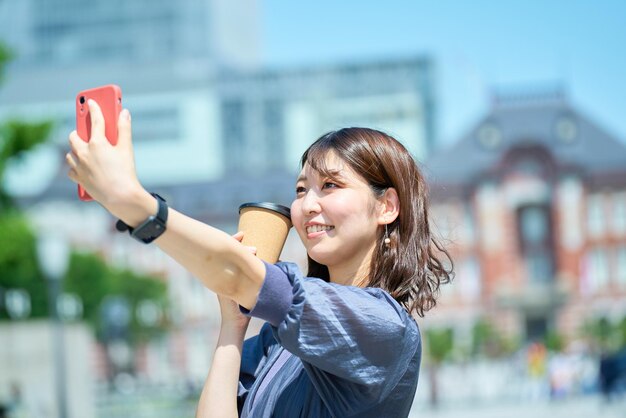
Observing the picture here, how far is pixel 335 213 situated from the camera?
196cm

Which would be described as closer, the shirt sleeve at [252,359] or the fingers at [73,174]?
the fingers at [73,174]

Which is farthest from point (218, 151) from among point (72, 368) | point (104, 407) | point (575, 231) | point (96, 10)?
point (72, 368)

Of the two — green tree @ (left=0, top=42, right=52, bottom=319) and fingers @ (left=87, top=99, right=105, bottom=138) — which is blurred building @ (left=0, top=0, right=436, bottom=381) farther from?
fingers @ (left=87, top=99, right=105, bottom=138)

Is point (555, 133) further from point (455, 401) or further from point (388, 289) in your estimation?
point (388, 289)

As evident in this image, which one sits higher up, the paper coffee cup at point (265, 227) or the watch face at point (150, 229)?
the watch face at point (150, 229)

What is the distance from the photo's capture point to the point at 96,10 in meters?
110

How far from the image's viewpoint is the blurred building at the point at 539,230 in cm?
5381

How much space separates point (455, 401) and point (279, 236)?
26.9m

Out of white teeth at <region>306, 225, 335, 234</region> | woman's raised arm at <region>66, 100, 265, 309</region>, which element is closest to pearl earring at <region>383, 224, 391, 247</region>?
white teeth at <region>306, 225, 335, 234</region>

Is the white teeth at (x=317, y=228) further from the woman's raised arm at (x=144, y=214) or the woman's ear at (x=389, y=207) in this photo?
the woman's raised arm at (x=144, y=214)

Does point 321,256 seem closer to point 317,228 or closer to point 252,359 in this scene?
point 317,228

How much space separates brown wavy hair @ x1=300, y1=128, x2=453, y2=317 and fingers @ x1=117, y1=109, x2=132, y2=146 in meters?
0.46

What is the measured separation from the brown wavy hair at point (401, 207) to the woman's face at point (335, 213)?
16 mm

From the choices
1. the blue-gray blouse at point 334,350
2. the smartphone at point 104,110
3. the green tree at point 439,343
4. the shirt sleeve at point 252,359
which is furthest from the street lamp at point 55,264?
the green tree at point 439,343
